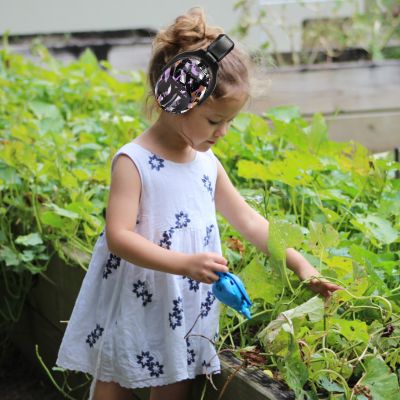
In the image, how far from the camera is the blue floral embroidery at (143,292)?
1.82 meters

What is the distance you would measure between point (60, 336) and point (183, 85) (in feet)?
3.92

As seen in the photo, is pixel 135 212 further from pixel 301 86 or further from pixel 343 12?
pixel 343 12

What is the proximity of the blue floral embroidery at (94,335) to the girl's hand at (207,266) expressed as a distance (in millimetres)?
360

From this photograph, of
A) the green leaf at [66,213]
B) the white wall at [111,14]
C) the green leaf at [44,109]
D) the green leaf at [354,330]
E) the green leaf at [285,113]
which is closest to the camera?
the green leaf at [354,330]

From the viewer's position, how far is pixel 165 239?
180cm

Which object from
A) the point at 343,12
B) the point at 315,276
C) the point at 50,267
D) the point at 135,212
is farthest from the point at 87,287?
the point at 343,12

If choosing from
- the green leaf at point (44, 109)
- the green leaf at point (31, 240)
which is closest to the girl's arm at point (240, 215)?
the green leaf at point (31, 240)

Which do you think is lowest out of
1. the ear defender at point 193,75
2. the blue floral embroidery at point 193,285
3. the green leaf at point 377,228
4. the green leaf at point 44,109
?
the blue floral embroidery at point 193,285

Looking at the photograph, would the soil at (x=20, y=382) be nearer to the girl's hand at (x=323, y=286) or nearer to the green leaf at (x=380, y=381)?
the girl's hand at (x=323, y=286)

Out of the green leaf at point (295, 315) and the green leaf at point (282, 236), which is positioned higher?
the green leaf at point (282, 236)

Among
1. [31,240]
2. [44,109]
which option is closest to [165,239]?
[31,240]

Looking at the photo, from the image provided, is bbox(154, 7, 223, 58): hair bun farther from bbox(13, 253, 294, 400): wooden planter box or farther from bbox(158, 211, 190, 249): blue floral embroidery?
bbox(13, 253, 294, 400): wooden planter box

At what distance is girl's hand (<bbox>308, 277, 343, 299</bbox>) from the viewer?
182 centimetres

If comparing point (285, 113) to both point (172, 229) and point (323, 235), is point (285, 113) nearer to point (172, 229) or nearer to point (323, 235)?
point (323, 235)
